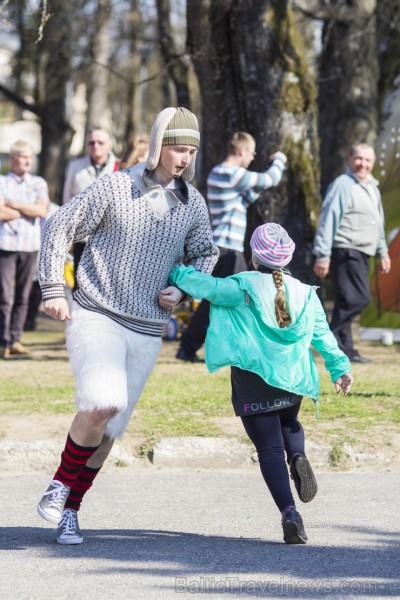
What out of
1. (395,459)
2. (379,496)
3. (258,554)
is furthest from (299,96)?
(258,554)

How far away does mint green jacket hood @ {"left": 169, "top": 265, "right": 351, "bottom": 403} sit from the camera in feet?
17.3

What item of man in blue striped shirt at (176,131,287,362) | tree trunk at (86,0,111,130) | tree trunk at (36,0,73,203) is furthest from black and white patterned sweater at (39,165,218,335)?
tree trunk at (36,0,73,203)

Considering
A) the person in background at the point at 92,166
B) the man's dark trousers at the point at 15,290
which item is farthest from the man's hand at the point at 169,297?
the man's dark trousers at the point at 15,290

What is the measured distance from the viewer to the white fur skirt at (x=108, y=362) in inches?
199

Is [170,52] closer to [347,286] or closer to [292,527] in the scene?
[347,286]

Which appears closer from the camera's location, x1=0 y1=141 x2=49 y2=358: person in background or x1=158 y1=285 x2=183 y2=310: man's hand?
x1=158 y1=285 x2=183 y2=310: man's hand

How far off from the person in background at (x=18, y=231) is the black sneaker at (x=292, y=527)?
255 inches

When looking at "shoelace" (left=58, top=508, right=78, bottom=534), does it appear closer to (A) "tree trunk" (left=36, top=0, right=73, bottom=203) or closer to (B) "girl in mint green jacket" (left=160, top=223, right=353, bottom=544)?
(B) "girl in mint green jacket" (left=160, top=223, right=353, bottom=544)

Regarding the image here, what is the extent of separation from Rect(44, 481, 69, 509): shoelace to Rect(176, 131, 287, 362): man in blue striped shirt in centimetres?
516

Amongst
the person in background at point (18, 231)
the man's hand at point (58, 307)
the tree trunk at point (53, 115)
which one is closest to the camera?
the man's hand at point (58, 307)

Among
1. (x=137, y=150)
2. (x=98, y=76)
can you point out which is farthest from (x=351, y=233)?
(x=98, y=76)

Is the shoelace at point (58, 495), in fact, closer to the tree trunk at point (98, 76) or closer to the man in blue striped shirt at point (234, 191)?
the man in blue striped shirt at point (234, 191)

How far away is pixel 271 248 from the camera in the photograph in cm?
541

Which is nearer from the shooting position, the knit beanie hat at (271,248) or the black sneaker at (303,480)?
the black sneaker at (303,480)
